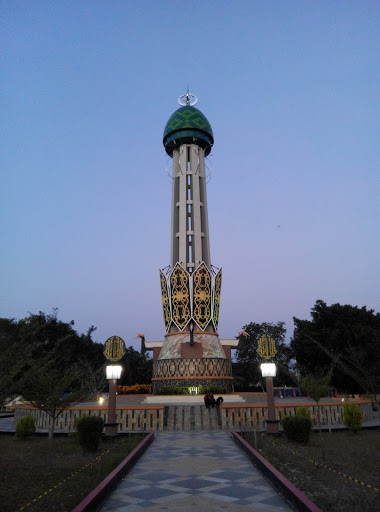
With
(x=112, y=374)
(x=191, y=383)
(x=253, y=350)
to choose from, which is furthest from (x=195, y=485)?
(x=253, y=350)

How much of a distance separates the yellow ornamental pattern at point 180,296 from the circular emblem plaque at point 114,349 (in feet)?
52.9

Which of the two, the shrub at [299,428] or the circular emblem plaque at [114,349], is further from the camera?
the circular emblem plaque at [114,349]

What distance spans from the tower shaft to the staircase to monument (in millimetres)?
15450

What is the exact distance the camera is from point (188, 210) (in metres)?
36.3

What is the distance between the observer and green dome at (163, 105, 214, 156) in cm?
3722

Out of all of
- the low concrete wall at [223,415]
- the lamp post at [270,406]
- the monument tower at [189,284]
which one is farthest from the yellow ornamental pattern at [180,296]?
the lamp post at [270,406]

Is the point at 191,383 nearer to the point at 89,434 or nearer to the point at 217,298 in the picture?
the point at 217,298

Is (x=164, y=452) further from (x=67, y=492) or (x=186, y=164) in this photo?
(x=186, y=164)

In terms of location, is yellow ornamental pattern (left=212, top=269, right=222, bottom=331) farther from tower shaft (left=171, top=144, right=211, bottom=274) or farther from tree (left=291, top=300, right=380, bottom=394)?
tree (left=291, top=300, right=380, bottom=394)

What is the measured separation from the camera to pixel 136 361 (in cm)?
5312

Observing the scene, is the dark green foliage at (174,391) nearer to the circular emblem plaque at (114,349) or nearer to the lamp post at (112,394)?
the circular emblem plaque at (114,349)

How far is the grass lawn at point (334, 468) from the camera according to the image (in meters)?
6.37

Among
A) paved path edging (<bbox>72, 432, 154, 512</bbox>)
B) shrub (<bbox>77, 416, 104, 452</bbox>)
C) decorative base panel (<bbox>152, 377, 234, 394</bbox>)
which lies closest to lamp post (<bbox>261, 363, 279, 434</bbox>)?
paved path edging (<bbox>72, 432, 154, 512</bbox>)

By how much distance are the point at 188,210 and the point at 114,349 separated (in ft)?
73.6
